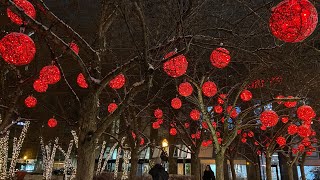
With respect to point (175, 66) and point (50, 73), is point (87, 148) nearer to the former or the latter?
point (50, 73)

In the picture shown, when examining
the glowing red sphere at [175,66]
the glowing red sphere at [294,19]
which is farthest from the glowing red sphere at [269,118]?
the glowing red sphere at [294,19]

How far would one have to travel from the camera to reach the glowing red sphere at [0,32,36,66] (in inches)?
195

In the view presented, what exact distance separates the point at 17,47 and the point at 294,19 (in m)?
4.52

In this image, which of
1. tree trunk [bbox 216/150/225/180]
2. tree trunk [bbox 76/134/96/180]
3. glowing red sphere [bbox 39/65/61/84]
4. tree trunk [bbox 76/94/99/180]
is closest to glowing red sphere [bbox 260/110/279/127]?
tree trunk [bbox 216/150/225/180]

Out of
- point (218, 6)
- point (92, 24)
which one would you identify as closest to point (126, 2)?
point (218, 6)

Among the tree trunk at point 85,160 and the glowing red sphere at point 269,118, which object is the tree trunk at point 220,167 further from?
the tree trunk at point 85,160

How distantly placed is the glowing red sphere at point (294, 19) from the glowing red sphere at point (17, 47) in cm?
410

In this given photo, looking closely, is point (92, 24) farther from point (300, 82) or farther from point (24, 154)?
point (24, 154)

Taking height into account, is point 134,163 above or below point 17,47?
below

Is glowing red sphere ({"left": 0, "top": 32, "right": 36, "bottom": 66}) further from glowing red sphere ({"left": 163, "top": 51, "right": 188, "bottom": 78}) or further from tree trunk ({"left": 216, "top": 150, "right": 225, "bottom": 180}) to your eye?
tree trunk ({"left": 216, "top": 150, "right": 225, "bottom": 180})

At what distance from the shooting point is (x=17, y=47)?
5.03 meters

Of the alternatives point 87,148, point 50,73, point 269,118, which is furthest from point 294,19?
point 269,118

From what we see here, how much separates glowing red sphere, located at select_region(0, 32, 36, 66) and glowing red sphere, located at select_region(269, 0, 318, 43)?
162 inches

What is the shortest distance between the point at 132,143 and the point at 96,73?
23.0 ft
